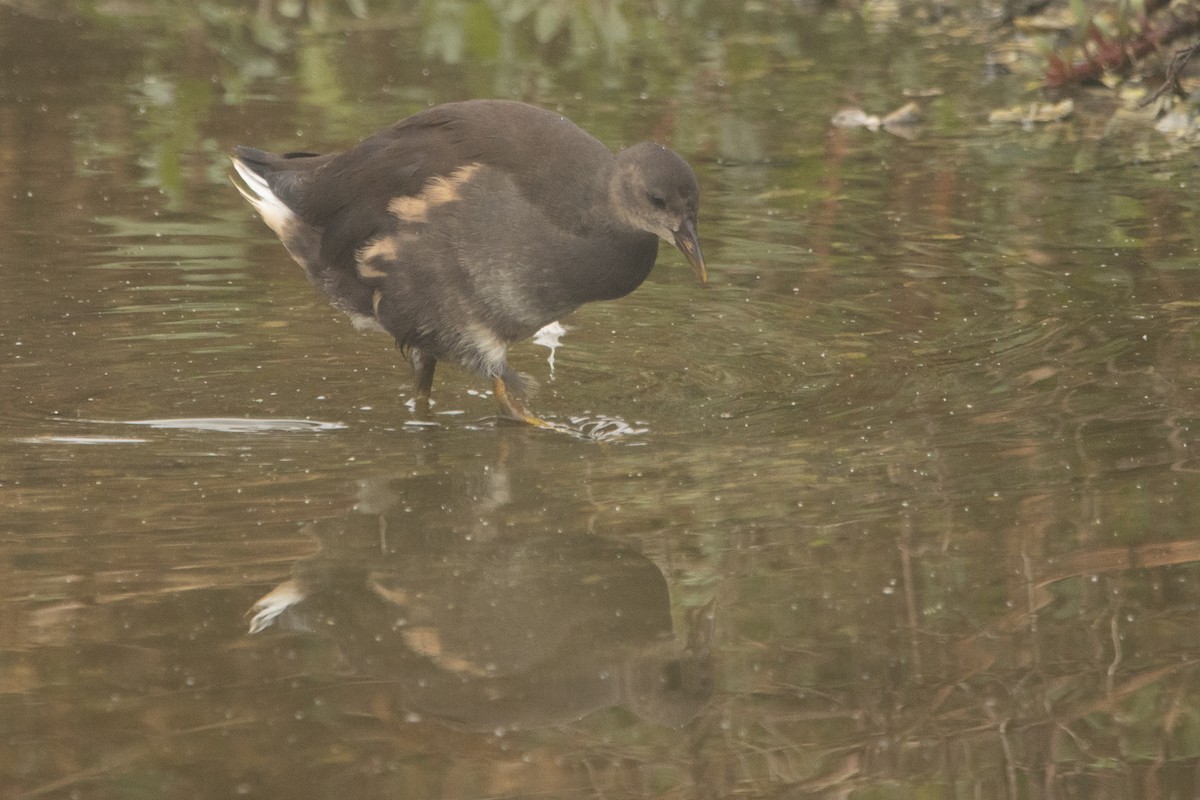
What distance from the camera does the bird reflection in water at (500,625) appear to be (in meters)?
3.84

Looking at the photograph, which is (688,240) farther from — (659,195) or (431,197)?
(431,197)

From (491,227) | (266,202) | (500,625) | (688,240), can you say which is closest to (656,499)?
(500,625)

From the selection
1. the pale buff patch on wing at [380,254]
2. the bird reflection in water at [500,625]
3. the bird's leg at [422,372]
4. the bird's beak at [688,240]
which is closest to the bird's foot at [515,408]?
the bird's leg at [422,372]

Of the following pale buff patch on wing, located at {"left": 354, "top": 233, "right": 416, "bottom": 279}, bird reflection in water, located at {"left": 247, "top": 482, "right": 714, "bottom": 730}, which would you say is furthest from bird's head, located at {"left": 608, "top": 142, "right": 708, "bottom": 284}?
bird reflection in water, located at {"left": 247, "top": 482, "right": 714, "bottom": 730}

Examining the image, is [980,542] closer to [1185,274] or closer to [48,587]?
[48,587]

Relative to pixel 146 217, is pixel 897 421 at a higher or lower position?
higher

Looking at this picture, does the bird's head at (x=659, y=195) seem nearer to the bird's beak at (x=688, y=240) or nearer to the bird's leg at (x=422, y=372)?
the bird's beak at (x=688, y=240)

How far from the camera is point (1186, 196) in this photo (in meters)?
8.17

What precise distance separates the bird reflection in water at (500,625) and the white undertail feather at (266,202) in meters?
2.17

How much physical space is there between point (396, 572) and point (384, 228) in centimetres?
204

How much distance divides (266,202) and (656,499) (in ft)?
8.23

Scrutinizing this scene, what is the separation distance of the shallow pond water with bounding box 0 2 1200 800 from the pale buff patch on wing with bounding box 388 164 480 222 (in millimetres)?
640

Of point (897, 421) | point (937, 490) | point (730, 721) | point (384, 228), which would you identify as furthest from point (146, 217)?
point (730, 721)

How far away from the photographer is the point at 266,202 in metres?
6.82
